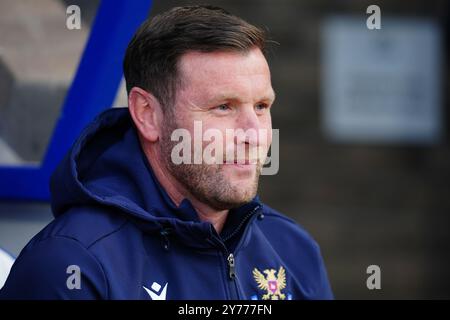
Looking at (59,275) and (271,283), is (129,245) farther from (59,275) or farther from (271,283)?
(271,283)

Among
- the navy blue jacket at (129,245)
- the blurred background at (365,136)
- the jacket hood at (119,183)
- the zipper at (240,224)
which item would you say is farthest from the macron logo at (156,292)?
the blurred background at (365,136)

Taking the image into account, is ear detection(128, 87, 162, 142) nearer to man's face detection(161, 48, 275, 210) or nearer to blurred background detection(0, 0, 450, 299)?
man's face detection(161, 48, 275, 210)

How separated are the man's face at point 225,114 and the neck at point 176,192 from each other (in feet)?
0.13

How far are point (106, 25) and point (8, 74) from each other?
341mm

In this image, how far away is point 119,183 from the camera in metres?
2.35

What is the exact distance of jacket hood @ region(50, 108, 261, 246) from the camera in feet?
7.34

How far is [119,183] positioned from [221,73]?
0.36m

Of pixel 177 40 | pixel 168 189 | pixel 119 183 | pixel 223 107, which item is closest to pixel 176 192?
Result: pixel 168 189

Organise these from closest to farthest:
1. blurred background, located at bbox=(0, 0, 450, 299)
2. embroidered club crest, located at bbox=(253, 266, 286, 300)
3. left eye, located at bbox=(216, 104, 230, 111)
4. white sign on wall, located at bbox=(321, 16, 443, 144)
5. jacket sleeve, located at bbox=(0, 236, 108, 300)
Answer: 1. jacket sleeve, located at bbox=(0, 236, 108, 300)
2. left eye, located at bbox=(216, 104, 230, 111)
3. embroidered club crest, located at bbox=(253, 266, 286, 300)
4. blurred background, located at bbox=(0, 0, 450, 299)
5. white sign on wall, located at bbox=(321, 16, 443, 144)

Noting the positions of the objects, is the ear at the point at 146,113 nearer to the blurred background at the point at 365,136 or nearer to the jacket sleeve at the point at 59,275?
the jacket sleeve at the point at 59,275

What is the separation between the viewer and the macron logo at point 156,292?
7.22ft

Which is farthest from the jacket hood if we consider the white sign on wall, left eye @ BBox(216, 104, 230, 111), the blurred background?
the white sign on wall

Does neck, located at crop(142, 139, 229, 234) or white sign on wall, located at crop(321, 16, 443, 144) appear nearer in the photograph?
neck, located at crop(142, 139, 229, 234)

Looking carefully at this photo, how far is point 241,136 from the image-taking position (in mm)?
2305
